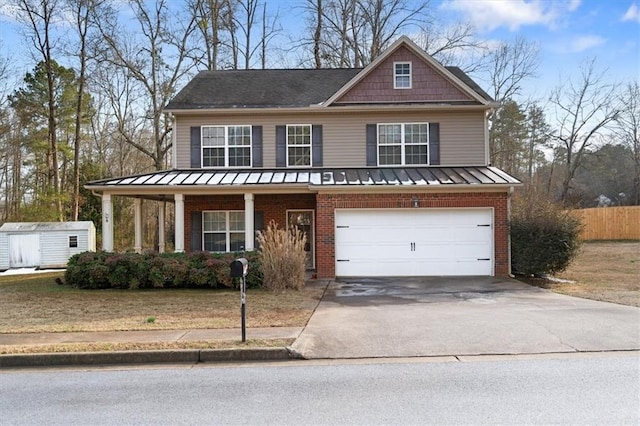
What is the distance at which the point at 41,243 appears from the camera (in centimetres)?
2138

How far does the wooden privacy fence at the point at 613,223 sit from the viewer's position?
30.8 m

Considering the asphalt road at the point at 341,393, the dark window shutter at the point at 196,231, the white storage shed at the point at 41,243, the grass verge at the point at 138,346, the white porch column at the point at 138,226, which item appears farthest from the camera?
the white storage shed at the point at 41,243

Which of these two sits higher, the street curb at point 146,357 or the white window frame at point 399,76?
the white window frame at point 399,76

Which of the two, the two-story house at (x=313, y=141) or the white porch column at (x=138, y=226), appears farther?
the white porch column at (x=138, y=226)

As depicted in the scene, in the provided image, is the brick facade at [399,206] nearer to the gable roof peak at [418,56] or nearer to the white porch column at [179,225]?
the gable roof peak at [418,56]

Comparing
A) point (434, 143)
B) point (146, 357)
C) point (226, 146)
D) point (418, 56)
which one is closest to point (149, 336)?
point (146, 357)

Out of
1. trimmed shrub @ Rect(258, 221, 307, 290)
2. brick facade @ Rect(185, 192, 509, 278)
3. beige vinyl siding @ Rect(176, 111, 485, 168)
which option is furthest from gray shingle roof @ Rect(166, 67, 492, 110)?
trimmed shrub @ Rect(258, 221, 307, 290)

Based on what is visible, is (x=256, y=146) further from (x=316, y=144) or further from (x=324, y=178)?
(x=324, y=178)

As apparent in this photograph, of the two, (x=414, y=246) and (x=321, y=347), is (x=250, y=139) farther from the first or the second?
(x=321, y=347)

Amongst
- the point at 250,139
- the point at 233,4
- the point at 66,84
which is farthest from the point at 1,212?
the point at 250,139

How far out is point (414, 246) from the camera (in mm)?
15789

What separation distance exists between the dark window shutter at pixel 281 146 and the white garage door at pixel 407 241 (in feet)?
11.9

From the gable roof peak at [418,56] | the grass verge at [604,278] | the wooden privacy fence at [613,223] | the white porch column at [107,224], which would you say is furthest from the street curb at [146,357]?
the wooden privacy fence at [613,223]

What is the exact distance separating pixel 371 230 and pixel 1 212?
30.4 metres
